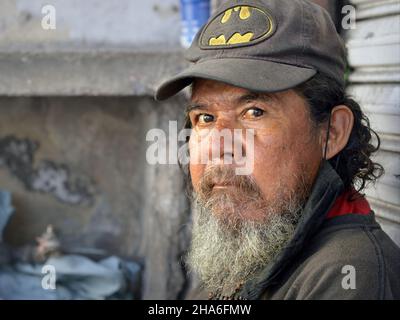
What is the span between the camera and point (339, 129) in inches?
81.0

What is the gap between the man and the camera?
71.8 inches

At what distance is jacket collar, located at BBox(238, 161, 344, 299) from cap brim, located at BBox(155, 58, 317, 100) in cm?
32

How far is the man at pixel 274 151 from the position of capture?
5.98ft

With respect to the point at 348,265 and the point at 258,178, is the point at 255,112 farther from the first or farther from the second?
the point at 348,265

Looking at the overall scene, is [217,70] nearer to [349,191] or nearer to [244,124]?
[244,124]

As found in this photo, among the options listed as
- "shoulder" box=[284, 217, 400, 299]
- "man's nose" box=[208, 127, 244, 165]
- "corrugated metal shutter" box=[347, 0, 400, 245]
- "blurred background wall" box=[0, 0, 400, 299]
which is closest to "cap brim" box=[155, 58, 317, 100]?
"man's nose" box=[208, 127, 244, 165]

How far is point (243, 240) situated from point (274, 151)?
315 millimetres

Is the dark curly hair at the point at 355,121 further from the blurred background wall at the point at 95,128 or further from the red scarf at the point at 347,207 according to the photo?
the blurred background wall at the point at 95,128

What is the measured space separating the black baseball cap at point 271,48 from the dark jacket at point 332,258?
0.35 m

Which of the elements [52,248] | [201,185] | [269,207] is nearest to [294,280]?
[269,207]

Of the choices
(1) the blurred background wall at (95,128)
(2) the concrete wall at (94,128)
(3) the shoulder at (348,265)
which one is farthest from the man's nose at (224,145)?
(2) the concrete wall at (94,128)

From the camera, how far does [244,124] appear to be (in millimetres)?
1969

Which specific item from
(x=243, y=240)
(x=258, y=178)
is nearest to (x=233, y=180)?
(x=258, y=178)

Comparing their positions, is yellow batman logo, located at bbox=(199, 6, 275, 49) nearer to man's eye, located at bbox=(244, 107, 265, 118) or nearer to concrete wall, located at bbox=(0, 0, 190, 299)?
man's eye, located at bbox=(244, 107, 265, 118)
